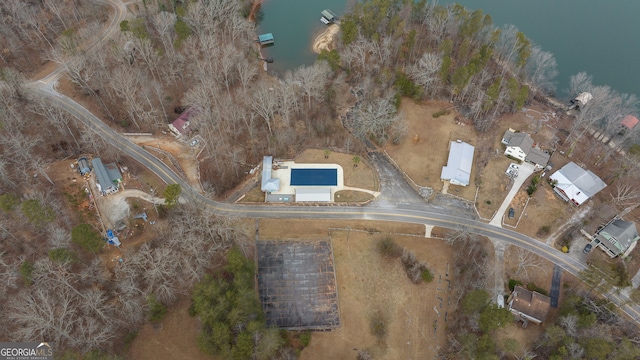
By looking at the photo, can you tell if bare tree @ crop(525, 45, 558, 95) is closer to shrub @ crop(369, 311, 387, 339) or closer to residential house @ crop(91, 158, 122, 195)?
shrub @ crop(369, 311, 387, 339)

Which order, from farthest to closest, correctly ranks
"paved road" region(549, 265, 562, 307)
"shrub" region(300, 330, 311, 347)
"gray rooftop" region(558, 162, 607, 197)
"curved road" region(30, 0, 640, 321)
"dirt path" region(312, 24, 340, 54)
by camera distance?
1. "dirt path" region(312, 24, 340, 54)
2. "gray rooftop" region(558, 162, 607, 197)
3. "curved road" region(30, 0, 640, 321)
4. "paved road" region(549, 265, 562, 307)
5. "shrub" region(300, 330, 311, 347)

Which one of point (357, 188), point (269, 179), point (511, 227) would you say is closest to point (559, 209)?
point (511, 227)

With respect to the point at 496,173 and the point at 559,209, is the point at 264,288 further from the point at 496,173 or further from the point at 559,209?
the point at 559,209

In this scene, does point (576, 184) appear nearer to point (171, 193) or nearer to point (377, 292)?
point (377, 292)

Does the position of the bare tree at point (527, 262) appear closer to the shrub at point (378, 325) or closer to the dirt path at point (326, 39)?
the shrub at point (378, 325)

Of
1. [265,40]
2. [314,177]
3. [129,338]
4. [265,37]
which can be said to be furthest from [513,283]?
[265,37]

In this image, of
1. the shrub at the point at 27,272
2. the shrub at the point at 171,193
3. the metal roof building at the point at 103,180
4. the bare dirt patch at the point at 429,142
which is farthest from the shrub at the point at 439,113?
the shrub at the point at 27,272

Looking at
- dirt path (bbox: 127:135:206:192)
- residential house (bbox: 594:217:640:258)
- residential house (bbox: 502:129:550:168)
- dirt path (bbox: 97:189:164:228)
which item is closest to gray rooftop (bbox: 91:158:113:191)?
dirt path (bbox: 97:189:164:228)
